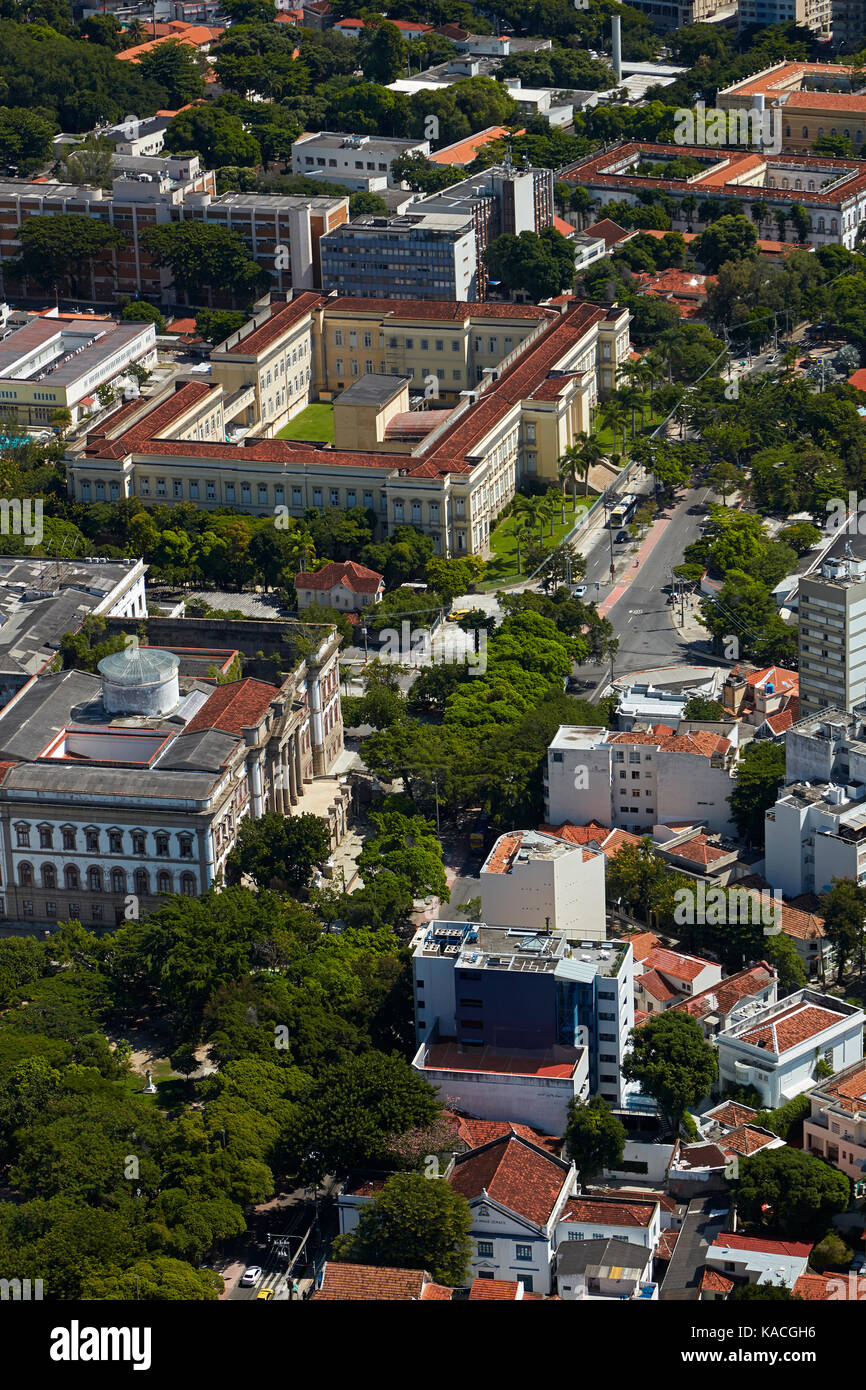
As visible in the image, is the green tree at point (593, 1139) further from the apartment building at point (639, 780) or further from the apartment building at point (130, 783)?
the apartment building at point (639, 780)

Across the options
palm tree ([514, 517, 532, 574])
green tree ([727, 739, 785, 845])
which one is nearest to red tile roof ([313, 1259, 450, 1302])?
green tree ([727, 739, 785, 845])

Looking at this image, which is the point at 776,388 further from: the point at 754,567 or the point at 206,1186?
the point at 206,1186

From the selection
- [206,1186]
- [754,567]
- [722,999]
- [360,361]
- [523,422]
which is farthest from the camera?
[360,361]

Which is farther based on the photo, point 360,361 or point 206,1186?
point 360,361

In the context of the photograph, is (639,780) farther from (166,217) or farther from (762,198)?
(762,198)

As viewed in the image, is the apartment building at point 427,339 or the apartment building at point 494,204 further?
the apartment building at point 494,204

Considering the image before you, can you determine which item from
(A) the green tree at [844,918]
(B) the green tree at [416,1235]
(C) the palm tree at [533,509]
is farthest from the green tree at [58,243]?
(B) the green tree at [416,1235]

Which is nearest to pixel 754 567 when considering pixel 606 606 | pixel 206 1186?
pixel 606 606
